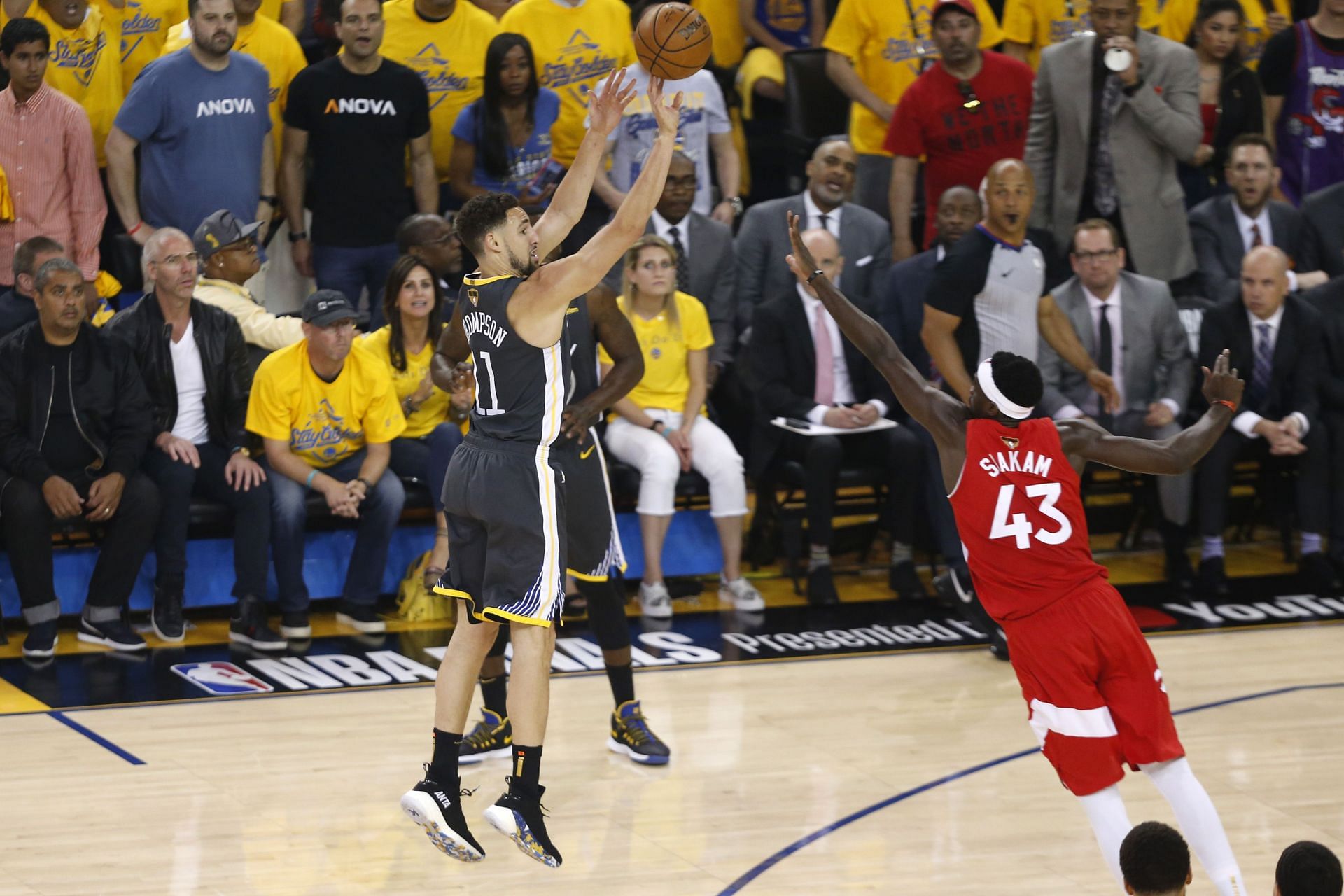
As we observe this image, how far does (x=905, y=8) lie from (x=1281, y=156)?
263cm

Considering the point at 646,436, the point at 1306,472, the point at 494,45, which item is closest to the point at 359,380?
the point at 646,436

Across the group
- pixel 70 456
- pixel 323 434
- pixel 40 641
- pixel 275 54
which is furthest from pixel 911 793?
pixel 275 54

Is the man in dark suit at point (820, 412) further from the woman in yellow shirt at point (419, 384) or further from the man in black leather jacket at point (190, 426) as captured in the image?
the man in black leather jacket at point (190, 426)

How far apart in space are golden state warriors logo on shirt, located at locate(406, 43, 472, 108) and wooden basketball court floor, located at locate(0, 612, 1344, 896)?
3.97 metres

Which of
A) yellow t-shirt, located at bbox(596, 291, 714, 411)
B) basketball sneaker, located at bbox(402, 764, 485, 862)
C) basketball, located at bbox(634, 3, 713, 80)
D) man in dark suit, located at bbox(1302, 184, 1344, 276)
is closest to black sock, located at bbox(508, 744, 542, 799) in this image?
basketball sneaker, located at bbox(402, 764, 485, 862)

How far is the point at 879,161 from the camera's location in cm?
1085

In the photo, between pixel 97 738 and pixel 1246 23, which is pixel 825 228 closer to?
pixel 1246 23

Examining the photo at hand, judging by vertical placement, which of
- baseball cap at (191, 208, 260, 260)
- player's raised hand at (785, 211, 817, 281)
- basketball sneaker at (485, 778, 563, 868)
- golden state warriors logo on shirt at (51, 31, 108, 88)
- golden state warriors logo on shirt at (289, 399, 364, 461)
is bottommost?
basketball sneaker at (485, 778, 563, 868)

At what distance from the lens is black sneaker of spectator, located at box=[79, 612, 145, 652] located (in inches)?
332

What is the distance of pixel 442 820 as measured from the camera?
5383mm

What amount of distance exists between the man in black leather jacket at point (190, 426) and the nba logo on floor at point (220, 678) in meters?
0.33

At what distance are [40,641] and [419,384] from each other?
2250 millimetres

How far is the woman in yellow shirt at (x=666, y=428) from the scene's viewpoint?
9.09m

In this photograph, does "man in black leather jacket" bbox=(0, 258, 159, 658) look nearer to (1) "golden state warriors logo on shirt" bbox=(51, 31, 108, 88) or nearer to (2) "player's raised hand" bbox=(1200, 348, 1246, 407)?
(1) "golden state warriors logo on shirt" bbox=(51, 31, 108, 88)
